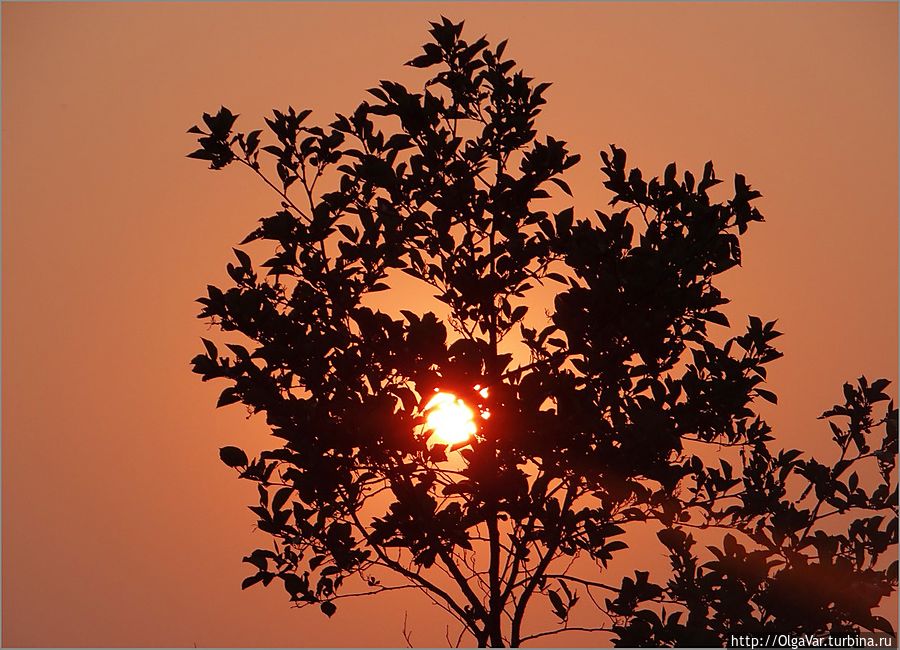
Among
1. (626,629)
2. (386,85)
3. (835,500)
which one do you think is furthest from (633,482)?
(386,85)

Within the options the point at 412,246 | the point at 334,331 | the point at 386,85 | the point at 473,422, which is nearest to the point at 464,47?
the point at 386,85

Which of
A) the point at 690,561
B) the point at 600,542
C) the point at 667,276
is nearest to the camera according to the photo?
the point at 667,276

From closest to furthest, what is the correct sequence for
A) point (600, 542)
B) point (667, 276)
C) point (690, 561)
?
1. point (667, 276)
2. point (600, 542)
3. point (690, 561)

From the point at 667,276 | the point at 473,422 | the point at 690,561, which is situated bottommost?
the point at 690,561

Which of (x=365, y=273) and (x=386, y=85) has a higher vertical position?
(x=386, y=85)

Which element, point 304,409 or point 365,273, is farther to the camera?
point 365,273

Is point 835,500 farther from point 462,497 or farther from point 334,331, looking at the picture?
point 334,331

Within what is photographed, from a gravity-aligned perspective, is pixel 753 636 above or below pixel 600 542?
below

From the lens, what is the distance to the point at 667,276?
665 cm

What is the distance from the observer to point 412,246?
24.8ft

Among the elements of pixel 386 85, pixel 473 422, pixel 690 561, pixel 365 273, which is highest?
pixel 386 85

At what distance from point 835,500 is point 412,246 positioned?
12.0 feet

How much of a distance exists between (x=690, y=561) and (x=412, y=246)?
3.06 meters

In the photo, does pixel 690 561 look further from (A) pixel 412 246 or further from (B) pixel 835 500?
(A) pixel 412 246
